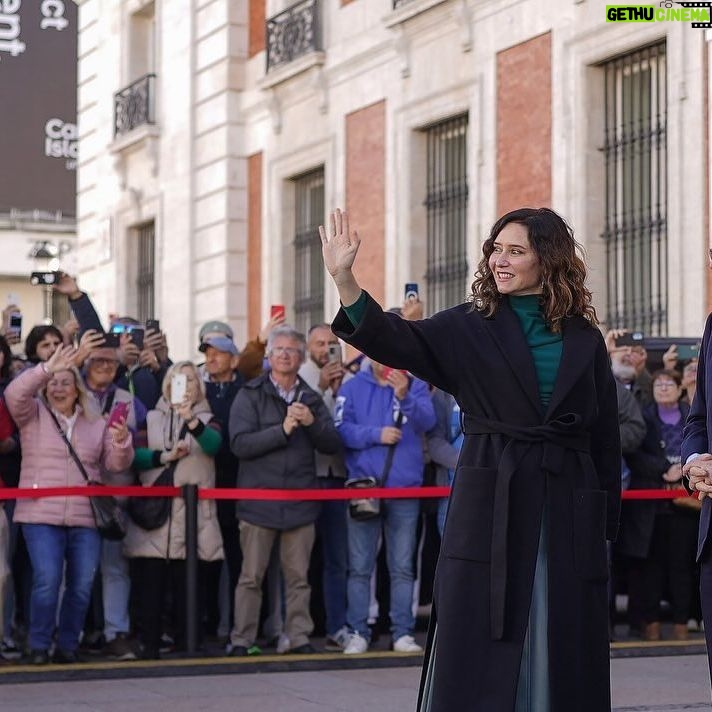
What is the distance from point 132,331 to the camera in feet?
38.1

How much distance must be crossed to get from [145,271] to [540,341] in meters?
20.3

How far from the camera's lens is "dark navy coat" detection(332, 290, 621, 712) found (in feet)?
17.0

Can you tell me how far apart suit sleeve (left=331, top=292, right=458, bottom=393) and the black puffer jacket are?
458 centimetres

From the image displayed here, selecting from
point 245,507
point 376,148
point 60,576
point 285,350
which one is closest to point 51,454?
point 60,576

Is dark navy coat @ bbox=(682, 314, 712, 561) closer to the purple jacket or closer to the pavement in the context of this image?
the pavement

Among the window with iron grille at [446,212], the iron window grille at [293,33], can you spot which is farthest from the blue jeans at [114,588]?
the iron window grille at [293,33]

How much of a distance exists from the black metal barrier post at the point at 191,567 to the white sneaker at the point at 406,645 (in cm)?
118

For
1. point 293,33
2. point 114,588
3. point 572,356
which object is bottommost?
point 114,588

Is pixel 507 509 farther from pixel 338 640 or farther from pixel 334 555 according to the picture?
pixel 334 555

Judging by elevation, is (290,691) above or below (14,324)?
below

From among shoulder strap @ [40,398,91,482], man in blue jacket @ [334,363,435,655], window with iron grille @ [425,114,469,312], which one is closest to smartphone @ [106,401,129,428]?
shoulder strap @ [40,398,91,482]

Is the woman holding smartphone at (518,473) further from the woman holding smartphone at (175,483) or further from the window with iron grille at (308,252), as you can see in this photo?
the window with iron grille at (308,252)

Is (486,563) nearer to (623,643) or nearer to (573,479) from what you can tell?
(573,479)

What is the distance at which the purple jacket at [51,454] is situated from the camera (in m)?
9.48
